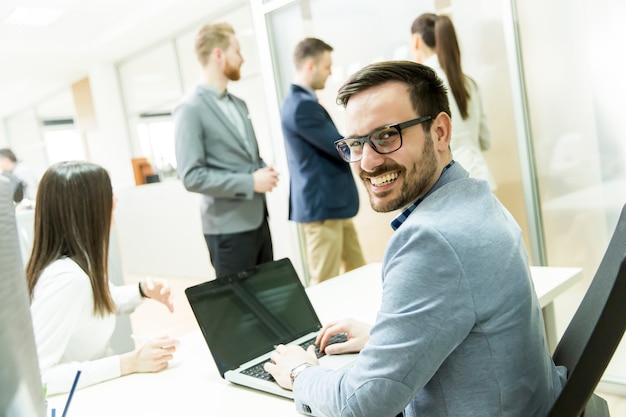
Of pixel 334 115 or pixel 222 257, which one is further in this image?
pixel 334 115

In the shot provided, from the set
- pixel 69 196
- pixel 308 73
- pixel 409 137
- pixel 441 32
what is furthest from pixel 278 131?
pixel 409 137

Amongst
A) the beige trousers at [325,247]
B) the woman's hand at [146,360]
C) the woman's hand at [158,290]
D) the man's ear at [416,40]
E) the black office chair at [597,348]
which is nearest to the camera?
the black office chair at [597,348]

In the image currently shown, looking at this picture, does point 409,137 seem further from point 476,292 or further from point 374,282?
point 374,282

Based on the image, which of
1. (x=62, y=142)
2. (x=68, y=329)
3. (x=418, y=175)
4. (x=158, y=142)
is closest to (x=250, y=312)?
(x=68, y=329)

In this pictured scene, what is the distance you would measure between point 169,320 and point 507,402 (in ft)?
12.9

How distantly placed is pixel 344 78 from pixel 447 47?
3.38ft

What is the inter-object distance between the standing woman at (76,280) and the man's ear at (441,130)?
78 cm

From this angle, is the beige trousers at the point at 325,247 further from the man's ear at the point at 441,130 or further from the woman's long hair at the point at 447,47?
the man's ear at the point at 441,130

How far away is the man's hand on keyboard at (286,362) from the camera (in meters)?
1.12

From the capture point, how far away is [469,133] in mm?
2588

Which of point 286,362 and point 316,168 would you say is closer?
point 286,362

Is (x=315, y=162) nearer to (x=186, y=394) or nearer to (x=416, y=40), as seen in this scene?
(x=416, y=40)

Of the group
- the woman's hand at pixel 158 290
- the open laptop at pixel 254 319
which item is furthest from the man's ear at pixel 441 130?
the woman's hand at pixel 158 290

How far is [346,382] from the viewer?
3.08 feet
